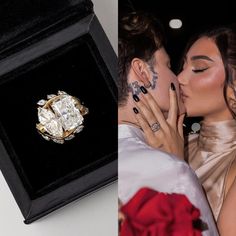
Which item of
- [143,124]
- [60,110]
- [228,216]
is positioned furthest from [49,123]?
[228,216]

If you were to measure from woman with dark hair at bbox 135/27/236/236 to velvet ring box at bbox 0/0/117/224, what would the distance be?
0.40 feet

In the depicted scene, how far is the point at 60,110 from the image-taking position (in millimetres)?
738

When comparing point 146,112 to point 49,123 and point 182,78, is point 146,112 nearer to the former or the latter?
point 182,78

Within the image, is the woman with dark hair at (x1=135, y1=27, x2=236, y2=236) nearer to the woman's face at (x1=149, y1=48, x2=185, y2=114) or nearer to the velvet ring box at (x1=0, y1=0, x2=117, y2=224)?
the woman's face at (x1=149, y1=48, x2=185, y2=114)

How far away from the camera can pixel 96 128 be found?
0.73 meters

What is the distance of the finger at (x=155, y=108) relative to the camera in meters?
0.62

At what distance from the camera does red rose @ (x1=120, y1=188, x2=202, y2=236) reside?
581 mm

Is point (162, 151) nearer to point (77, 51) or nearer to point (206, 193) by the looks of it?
point (206, 193)

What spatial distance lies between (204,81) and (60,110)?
0.22 meters

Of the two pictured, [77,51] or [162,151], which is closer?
[162,151]

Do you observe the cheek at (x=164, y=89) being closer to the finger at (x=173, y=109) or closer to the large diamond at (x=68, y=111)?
the finger at (x=173, y=109)

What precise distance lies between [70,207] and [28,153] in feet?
0.32

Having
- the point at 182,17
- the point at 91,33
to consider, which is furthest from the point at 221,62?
the point at 91,33

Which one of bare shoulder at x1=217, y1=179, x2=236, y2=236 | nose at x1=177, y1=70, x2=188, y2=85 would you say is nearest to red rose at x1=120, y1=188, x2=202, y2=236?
bare shoulder at x1=217, y1=179, x2=236, y2=236
